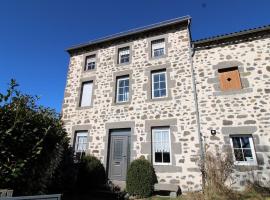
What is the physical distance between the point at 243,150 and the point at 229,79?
9.91 ft

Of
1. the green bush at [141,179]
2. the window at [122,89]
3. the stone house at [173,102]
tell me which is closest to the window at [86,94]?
the stone house at [173,102]

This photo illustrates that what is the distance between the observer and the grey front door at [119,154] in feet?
30.2

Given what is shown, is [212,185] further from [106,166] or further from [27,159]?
[27,159]

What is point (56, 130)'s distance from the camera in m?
5.72

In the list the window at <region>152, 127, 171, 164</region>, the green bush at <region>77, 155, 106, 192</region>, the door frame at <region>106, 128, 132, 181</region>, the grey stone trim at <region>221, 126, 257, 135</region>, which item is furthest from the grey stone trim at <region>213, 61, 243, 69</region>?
the green bush at <region>77, 155, 106, 192</region>

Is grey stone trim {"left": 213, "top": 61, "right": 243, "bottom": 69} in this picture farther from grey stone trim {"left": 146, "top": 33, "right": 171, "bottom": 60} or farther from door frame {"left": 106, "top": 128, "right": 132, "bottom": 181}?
door frame {"left": 106, "top": 128, "right": 132, "bottom": 181}

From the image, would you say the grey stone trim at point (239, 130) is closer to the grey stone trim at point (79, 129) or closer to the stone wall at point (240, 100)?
the stone wall at point (240, 100)

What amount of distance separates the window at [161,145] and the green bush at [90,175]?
2590 millimetres

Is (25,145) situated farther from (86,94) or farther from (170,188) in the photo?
(86,94)

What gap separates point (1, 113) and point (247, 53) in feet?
30.5

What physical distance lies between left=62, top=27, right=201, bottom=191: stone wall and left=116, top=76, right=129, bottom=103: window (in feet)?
1.03

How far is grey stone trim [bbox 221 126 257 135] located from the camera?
760 cm

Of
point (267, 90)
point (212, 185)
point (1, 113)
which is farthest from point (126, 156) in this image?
point (267, 90)

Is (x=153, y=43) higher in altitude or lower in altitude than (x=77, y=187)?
higher
